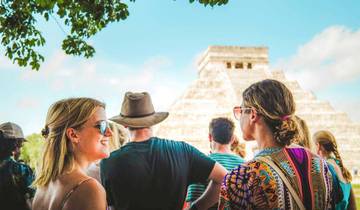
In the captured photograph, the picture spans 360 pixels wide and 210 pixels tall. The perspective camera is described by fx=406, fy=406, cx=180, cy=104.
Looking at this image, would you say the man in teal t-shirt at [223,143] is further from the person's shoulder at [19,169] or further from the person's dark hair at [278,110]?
the person's dark hair at [278,110]

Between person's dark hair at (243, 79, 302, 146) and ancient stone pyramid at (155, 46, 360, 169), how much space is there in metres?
33.9

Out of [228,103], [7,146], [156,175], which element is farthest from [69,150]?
[228,103]

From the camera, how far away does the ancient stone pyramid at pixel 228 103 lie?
1501 inches

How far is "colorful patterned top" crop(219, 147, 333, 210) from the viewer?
7.20 ft

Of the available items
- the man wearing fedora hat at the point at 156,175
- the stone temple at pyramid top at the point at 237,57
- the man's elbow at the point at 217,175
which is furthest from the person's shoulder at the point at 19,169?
the stone temple at pyramid top at the point at 237,57

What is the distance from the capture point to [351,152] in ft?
123

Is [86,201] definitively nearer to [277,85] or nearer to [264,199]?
[264,199]

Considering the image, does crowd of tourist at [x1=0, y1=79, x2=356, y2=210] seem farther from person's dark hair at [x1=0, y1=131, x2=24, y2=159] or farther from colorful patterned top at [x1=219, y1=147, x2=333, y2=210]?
person's dark hair at [x1=0, y1=131, x2=24, y2=159]

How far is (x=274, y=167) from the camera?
88.4 inches

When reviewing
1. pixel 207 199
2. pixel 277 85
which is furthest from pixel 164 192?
pixel 277 85

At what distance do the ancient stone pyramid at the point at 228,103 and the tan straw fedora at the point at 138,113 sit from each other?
32.6 m

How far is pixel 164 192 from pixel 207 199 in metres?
0.39

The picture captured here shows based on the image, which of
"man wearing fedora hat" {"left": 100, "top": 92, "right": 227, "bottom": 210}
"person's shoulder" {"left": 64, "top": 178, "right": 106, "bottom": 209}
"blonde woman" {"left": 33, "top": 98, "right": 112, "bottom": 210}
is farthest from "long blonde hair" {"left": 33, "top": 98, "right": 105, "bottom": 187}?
"man wearing fedora hat" {"left": 100, "top": 92, "right": 227, "bottom": 210}

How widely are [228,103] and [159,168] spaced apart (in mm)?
41169
